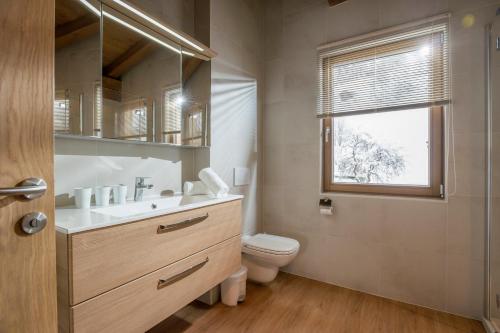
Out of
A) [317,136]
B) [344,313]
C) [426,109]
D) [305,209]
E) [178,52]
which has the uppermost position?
[178,52]

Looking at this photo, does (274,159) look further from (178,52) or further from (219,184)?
(178,52)

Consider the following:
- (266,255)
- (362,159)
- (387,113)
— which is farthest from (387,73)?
(266,255)

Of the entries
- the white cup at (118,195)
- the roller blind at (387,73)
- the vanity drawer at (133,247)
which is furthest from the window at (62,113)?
the roller blind at (387,73)

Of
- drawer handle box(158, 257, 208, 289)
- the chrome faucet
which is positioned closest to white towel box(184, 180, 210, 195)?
the chrome faucet

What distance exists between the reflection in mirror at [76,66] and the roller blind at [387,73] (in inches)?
67.1

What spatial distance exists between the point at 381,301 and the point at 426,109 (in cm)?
150

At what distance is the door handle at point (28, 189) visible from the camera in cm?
62

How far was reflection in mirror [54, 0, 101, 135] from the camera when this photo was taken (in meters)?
1.17

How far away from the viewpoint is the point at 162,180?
178 cm

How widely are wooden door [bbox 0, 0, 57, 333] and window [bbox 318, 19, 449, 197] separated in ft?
6.40

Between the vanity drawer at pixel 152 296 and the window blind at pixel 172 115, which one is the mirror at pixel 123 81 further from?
the vanity drawer at pixel 152 296

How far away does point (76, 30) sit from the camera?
123cm

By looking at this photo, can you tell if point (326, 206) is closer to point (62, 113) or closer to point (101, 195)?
point (101, 195)

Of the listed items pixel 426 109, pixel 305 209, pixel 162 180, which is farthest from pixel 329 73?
pixel 162 180
